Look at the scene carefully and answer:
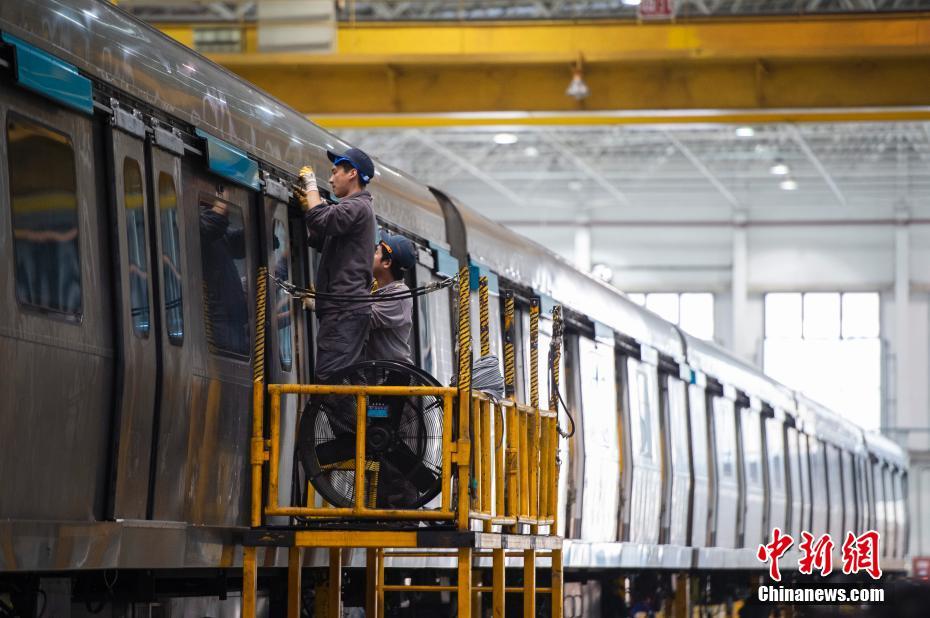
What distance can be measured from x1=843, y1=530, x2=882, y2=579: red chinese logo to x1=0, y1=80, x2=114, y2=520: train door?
1921cm

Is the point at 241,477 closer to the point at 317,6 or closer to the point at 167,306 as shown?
the point at 167,306

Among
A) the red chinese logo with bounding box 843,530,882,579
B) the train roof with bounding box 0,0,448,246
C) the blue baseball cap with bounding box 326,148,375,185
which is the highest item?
the train roof with bounding box 0,0,448,246

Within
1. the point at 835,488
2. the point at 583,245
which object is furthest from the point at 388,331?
the point at 583,245

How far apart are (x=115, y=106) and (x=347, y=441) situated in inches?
70.4

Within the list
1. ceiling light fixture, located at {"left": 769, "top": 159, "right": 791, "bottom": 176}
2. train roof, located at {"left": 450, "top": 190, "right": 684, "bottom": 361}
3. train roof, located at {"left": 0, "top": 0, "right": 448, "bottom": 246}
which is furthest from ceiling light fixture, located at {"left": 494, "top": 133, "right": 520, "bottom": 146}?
train roof, located at {"left": 0, "top": 0, "right": 448, "bottom": 246}

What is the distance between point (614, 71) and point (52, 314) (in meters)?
16.7

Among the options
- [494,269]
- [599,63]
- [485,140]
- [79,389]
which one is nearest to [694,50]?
[599,63]

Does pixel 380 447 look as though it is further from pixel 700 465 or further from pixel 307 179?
pixel 700 465

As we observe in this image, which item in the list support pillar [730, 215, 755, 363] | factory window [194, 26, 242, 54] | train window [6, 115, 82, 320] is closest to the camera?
train window [6, 115, 82, 320]

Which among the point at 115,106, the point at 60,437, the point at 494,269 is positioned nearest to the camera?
the point at 60,437

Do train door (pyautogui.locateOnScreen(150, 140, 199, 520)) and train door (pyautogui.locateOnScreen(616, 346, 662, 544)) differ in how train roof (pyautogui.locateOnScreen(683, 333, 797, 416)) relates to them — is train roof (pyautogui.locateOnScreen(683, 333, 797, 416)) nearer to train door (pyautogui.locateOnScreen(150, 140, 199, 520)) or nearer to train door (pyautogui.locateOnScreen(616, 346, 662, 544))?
train door (pyautogui.locateOnScreen(616, 346, 662, 544))

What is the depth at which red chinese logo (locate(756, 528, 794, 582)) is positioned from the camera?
2050cm

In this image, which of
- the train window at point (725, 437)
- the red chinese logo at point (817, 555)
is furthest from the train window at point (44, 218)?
the red chinese logo at point (817, 555)

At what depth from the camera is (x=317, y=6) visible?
2177cm
